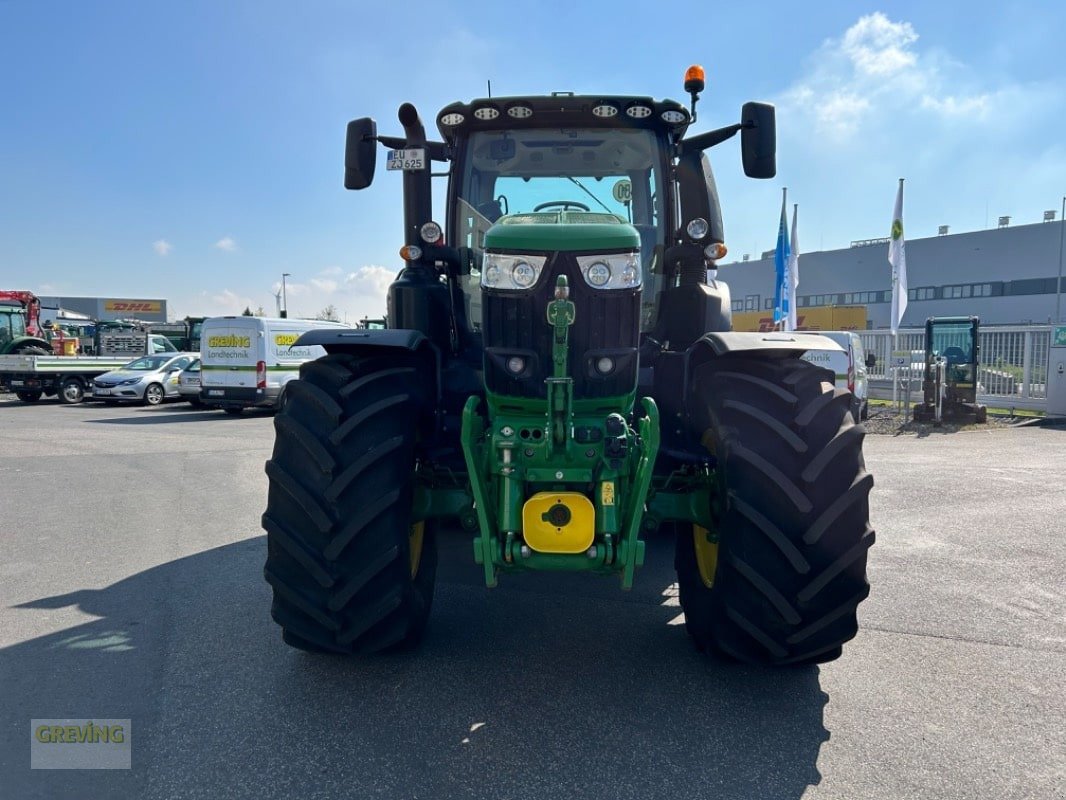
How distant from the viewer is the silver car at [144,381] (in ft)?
65.3

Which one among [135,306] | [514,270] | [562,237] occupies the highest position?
[135,306]

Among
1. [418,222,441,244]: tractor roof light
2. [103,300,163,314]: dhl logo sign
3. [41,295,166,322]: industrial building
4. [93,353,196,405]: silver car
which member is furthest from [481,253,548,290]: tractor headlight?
[103,300,163,314]: dhl logo sign

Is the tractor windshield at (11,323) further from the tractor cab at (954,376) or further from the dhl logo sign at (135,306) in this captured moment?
the dhl logo sign at (135,306)

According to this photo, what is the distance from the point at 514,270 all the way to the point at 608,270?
0.40m

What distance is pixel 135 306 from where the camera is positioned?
222ft

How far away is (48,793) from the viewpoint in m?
2.58

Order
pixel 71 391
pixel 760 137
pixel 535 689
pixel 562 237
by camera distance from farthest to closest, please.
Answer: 1. pixel 71 391
2. pixel 760 137
3. pixel 535 689
4. pixel 562 237

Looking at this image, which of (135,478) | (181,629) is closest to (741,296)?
(135,478)

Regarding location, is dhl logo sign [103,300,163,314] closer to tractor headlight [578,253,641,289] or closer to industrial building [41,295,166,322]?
industrial building [41,295,166,322]

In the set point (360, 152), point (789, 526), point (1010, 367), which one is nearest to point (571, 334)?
point (789, 526)

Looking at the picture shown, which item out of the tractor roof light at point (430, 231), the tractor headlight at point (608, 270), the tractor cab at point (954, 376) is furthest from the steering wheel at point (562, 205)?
the tractor cab at point (954, 376)

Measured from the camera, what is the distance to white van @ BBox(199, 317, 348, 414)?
1695 centimetres

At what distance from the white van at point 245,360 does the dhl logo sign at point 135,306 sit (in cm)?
5509

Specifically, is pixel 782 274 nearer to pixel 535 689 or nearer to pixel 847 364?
pixel 847 364
